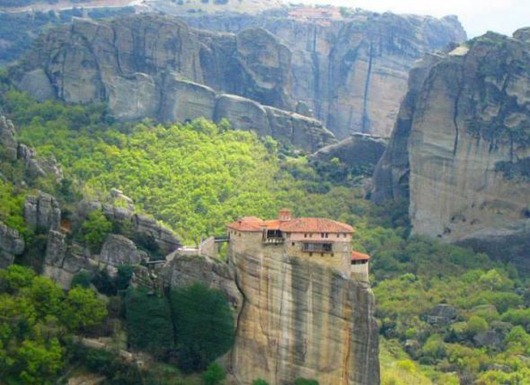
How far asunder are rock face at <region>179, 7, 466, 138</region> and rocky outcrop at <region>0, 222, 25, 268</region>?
8930 centimetres

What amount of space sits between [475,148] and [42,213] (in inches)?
1744

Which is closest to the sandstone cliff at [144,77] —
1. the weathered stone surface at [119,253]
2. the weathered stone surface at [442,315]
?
the weathered stone surface at [442,315]

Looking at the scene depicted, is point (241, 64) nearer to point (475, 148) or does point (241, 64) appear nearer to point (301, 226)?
point (475, 148)

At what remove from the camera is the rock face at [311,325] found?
67188mm

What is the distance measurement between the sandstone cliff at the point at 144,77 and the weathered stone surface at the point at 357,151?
17.7ft

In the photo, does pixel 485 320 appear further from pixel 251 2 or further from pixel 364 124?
pixel 251 2

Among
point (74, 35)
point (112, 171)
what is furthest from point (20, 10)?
point (112, 171)

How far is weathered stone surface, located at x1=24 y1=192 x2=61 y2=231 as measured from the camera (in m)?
Answer: 70.8

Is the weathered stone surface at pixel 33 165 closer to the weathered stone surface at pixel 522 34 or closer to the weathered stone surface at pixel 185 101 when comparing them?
the weathered stone surface at pixel 185 101

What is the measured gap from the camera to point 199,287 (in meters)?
68.2

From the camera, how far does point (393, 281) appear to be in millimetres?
99562

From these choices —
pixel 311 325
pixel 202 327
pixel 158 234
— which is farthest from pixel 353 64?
pixel 311 325

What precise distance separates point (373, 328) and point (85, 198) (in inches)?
754

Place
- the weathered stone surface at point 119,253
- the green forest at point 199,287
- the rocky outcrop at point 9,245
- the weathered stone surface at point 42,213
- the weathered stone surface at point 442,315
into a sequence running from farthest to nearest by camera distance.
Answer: the weathered stone surface at point 442,315
the weathered stone surface at point 42,213
the weathered stone surface at point 119,253
the rocky outcrop at point 9,245
the green forest at point 199,287
